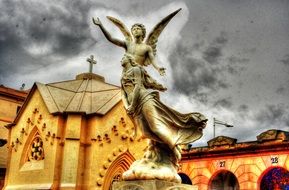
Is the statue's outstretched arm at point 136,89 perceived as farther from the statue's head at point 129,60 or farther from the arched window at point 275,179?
the arched window at point 275,179

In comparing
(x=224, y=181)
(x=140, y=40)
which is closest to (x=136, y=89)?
(x=140, y=40)

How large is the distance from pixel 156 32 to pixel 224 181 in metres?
15.6

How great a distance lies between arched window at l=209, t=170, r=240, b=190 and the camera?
21319 mm

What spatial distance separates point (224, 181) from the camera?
21766mm

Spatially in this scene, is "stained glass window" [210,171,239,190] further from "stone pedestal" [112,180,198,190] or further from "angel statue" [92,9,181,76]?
"stone pedestal" [112,180,198,190]

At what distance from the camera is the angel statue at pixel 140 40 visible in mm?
7789

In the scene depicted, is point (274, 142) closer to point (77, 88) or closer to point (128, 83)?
point (77, 88)

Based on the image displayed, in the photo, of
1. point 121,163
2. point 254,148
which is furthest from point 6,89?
point 254,148

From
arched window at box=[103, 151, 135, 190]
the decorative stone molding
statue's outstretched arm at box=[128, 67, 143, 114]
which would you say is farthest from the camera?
the decorative stone molding

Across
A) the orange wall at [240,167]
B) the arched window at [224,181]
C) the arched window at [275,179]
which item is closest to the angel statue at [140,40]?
the orange wall at [240,167]

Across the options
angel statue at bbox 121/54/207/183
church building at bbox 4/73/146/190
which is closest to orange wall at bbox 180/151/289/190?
church building at bbox 4/73/146/190

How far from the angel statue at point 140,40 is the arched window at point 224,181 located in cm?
1471

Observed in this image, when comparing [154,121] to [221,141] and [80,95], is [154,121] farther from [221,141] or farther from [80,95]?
[221,141]

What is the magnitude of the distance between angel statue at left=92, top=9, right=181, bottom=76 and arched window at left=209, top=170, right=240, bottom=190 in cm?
1471
